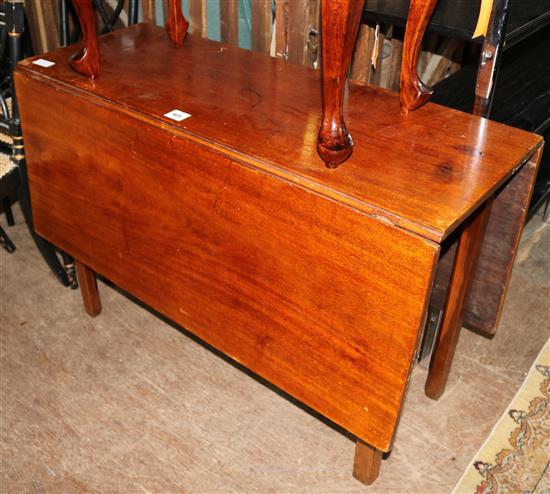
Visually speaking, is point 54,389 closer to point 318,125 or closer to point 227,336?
point 227,336

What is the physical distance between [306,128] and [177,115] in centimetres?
26

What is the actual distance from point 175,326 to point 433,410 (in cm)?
72

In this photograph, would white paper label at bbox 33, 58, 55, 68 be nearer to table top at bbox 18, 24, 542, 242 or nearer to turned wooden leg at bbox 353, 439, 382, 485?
table top at bbox 18, 24, 542, 242

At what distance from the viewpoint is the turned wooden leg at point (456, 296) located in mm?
1431

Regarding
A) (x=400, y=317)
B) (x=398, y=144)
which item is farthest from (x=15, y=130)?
(x=400, y=317)

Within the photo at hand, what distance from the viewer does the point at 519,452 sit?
1616 millimetres

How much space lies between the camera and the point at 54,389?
1.78 m

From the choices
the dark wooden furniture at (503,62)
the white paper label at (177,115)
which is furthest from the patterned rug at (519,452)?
the white paper label at (177,115)

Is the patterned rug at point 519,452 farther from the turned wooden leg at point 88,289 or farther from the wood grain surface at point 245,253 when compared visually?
the turned wooden leg at point 88,289

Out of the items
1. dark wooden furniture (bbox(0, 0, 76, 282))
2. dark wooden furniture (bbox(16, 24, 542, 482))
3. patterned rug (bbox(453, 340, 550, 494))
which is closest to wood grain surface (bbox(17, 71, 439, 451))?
dark wooden furniture (bbox(16, 24, 542, 482))

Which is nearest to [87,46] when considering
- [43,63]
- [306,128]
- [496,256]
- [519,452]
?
[43,63]

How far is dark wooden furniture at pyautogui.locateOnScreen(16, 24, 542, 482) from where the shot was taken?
119cm

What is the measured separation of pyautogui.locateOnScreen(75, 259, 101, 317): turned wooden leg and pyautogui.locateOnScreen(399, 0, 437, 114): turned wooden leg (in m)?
0.97

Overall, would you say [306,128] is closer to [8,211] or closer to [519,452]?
[519,452]
